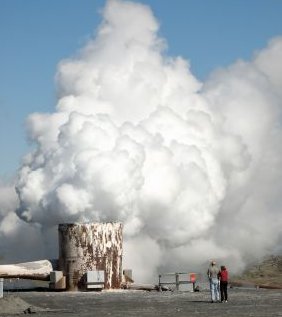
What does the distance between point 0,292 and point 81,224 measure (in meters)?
10.3

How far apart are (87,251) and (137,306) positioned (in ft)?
42.0

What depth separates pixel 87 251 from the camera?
4297 centimetres

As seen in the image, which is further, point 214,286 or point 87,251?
point 87,251

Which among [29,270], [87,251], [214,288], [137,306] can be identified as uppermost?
[87,251]

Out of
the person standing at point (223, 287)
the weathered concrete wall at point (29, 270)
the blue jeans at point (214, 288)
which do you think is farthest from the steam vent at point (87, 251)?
the blue jeans at point (214, 288)

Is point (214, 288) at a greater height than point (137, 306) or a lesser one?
greater

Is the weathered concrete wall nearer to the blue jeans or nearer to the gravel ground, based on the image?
the gravel ground

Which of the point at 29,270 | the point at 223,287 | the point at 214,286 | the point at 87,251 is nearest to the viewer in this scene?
the point at 214,286

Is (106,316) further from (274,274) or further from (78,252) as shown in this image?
(274,274)

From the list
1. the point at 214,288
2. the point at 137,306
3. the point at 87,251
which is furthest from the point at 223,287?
the point at 87,251

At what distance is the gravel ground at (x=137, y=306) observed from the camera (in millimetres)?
26480

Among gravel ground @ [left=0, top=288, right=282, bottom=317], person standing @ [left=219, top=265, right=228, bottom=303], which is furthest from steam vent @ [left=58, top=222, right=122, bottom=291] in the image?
person standing @ [left=219, top=265, right=228, bottom=303]

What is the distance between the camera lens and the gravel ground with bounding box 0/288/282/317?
26480mm

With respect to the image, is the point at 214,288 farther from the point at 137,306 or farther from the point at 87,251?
the point at 87,251
